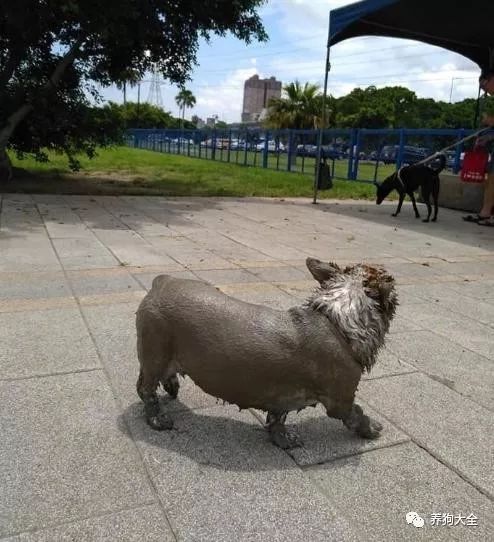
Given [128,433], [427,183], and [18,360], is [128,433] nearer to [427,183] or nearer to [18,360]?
[18,360]

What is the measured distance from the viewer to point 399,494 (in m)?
2.32

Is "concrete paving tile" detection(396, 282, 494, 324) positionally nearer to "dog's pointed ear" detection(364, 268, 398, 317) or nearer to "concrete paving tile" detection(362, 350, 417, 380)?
"concrete paving tile" detection(362, 350, 417, 380)

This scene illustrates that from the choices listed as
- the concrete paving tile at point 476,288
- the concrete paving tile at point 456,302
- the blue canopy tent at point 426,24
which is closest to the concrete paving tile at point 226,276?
the concrete paving tile at point 456,302

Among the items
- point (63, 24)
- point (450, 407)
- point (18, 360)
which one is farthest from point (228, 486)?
point (63, 24)

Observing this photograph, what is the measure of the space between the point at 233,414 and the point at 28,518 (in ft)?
3.88

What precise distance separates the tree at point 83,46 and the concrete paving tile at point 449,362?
8910 mm

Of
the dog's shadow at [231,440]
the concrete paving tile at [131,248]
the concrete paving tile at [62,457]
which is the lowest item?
the dog's shadow at [231,440]

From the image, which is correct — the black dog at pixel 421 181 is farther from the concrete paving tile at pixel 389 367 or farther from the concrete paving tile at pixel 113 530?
the concrete paving tile at pixel 113 530

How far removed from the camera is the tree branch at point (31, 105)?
1245 cm

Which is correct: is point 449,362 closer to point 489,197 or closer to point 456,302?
point 456,302

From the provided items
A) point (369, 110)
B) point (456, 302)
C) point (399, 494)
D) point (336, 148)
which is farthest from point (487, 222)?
point (369, 110)

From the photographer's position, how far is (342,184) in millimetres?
17953

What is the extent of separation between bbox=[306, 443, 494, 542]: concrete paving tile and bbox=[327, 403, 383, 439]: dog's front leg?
110 millimetres

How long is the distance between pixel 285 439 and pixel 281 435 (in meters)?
0.03
